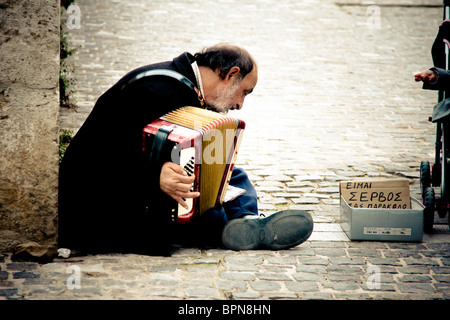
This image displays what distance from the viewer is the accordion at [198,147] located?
3.40 meters

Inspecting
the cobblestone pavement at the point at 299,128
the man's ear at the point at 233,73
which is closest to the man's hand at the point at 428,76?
the cobblestone pavement at the point at 299,128

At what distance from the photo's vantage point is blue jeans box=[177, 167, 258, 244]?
3.88m

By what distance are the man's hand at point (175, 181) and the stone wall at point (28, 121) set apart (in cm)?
66

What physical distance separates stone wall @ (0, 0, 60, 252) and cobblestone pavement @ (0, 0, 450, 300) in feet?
0.87

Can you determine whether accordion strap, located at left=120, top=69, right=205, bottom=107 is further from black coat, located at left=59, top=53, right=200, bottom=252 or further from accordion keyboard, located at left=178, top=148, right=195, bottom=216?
accordion keyboard, located at left=178, top=148, right=195, bottom=216

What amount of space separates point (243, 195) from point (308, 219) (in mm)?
534

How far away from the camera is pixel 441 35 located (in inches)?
188

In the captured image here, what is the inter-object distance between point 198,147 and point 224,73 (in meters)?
0.77

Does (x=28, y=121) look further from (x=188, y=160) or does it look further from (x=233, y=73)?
(x=233, y=73)

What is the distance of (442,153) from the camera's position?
4.58 m

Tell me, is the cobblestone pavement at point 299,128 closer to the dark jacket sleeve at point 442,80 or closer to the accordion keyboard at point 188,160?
the accordion keyboard at point 188,160

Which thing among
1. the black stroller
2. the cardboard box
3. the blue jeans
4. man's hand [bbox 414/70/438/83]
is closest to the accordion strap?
the blue jeans

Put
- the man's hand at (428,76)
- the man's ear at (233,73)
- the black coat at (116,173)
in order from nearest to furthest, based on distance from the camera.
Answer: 1. the black coat at (116,173)
2. the man's ear at (233,73)
3. the man's hand at (428,76)

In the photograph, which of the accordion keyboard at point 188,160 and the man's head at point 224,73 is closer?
the accordion keyboard at point 188,160
